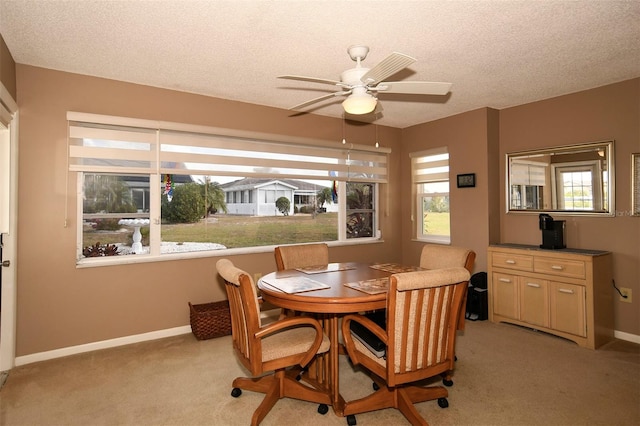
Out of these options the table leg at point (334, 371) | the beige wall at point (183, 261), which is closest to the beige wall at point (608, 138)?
the beige wall at point (183, 261)

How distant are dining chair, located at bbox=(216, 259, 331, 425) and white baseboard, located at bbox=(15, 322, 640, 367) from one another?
1.41 m

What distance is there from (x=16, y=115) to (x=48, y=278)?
4.38 ft

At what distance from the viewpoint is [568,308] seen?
323 cm

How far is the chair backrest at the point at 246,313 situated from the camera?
1.82 metres

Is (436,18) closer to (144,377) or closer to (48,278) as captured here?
(144,377)

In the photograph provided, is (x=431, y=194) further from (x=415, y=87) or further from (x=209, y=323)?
(x=209, y=323)

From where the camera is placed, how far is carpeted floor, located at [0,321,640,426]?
2.09 metres

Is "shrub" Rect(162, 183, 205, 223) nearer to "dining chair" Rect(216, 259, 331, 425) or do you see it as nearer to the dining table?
the dining table

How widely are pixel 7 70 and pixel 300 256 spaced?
2628 mm

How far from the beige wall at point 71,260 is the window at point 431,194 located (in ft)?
9.08

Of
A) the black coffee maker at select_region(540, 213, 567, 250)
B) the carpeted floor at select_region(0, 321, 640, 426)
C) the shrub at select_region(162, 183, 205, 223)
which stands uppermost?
the shrub at select_region(162, 183, 205, 223)

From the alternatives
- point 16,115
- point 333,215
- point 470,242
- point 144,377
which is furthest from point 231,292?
point 470,242

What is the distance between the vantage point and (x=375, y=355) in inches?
76.7

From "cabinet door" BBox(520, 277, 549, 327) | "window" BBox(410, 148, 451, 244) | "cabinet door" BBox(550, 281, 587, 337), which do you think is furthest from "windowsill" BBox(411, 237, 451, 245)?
"cabinet door" BBox(550, 281, 587, 337)
